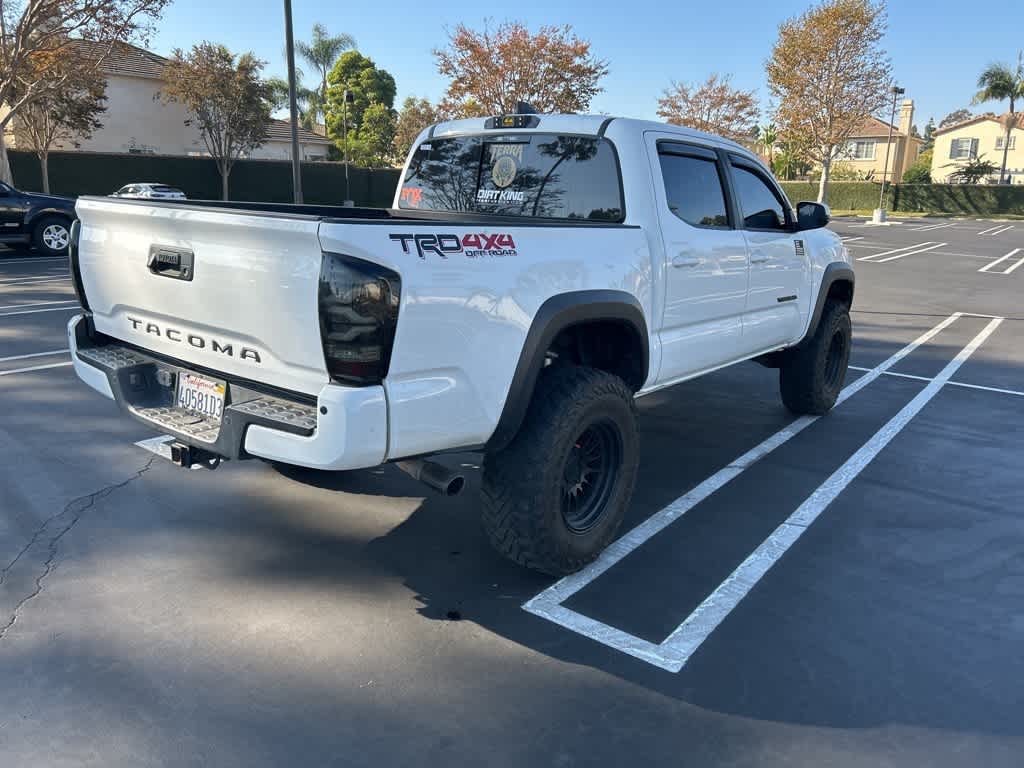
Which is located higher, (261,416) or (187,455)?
(261,416)

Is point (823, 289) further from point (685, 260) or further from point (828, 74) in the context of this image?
point (828, 74)

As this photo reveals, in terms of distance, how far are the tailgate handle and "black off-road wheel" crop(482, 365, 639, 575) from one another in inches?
54.0

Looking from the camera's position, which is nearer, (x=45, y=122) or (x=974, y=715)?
(x=974, y=715)

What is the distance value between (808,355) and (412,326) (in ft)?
13.5

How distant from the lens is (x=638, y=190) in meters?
3.92

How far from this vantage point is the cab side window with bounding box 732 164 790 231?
4.90 meters

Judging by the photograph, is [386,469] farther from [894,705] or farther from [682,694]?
[894,705]

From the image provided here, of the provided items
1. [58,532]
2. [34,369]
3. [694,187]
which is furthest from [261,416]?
[34,369]

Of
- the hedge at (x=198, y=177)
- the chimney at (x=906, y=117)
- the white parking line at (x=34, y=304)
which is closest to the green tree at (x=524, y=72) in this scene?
the hedge at (x=198, y=177)

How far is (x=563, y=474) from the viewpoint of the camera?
3418 mm

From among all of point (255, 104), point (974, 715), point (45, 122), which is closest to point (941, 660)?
point (974, 715)

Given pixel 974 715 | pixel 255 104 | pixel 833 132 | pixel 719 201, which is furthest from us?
pixel 833 132

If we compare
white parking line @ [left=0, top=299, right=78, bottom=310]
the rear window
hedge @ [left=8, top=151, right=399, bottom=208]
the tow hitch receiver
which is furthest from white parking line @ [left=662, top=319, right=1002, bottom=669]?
hedge @ [left=8, top=151, right=399, bottom=208]

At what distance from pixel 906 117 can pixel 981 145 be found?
30.2 feet
